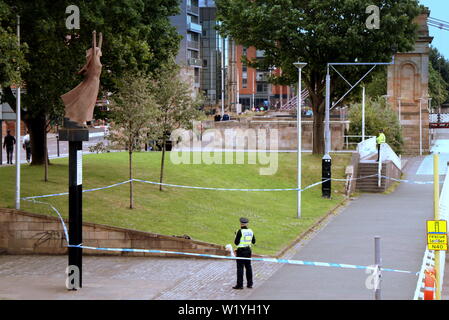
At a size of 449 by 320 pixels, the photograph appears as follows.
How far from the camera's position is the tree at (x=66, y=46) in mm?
27188

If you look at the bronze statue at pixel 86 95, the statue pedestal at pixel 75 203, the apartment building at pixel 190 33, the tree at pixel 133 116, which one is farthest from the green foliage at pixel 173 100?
the apartment building at pixel 190 33

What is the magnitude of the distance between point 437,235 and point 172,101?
18384 millimetres

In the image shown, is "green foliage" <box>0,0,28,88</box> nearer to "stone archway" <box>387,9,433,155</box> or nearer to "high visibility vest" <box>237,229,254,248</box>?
"high visibility vest" <box>237,229,254,248</box>

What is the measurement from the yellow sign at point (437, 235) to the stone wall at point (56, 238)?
8.07 metres

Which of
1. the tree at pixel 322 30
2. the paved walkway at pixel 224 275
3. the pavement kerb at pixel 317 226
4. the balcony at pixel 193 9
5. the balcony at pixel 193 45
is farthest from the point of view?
the balcony at pixel 193 45

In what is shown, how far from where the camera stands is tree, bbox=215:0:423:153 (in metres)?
48.2

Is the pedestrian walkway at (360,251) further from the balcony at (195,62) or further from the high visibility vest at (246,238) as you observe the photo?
the balcony at (195,62)

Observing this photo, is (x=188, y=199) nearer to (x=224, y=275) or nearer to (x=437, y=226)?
(x=224, y=275)

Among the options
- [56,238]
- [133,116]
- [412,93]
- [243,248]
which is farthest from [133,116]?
[412,93]

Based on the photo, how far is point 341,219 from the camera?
33.9 metres

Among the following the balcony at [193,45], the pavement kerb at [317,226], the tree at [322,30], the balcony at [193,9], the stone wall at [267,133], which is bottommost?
the pavement kerb at [317,226]

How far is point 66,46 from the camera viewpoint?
29.6 m

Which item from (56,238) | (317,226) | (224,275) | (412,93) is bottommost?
(224,275)
